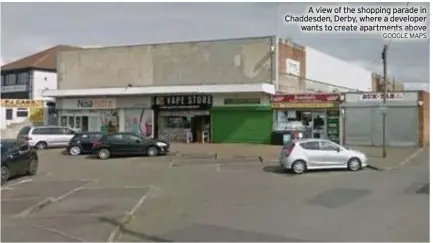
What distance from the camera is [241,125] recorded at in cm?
3697

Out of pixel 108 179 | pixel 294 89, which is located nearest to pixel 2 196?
pixel 108 179

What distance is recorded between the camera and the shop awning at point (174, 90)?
35719 mm

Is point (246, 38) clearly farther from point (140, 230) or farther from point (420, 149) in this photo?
point (140, 230)

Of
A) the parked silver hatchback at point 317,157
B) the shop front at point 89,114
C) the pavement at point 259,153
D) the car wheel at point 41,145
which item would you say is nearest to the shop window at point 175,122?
the pavement at point 259,153

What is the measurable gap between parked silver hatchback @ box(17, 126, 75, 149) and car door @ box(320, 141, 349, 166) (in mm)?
21230

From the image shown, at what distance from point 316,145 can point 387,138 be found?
14868 millimetres

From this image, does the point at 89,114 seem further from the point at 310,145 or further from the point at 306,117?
the point at 310,145

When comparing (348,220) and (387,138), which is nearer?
(348,220)

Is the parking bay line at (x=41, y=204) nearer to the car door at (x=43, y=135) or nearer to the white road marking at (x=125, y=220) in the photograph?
the white road marking at (x=125, y=220)

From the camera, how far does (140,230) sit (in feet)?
32.8

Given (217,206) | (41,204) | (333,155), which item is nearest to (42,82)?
(333,155)

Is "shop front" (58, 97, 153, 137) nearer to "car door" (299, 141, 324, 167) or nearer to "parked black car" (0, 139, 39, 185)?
"parked black car" (0, 139, 39, 185)

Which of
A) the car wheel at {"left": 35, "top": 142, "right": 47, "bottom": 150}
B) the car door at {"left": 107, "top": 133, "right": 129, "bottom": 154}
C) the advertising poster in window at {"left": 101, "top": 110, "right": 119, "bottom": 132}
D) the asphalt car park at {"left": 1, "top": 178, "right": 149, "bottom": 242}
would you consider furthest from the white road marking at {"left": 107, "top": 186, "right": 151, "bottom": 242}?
the advertising poster in window at {"left": 101, "top": 110, "right": 119, "bottom": 132}

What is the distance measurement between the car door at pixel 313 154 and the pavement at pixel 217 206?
44cm
